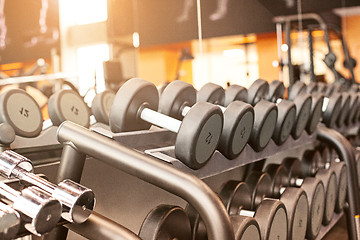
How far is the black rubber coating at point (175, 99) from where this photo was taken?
3.86 ft

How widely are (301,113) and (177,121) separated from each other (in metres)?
0.84

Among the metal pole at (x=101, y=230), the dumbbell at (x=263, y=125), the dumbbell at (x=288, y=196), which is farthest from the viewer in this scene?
the dumbbell at (x=288, y=196)

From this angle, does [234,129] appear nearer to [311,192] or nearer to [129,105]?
[129,105]

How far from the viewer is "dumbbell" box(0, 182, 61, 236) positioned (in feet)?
2.23

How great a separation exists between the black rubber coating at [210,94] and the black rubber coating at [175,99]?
0.27 meters

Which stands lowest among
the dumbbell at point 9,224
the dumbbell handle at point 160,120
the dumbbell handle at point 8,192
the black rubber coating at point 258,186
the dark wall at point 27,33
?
the black rubber coating at point 258,186

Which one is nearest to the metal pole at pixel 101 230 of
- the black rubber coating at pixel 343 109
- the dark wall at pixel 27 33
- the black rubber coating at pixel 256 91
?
the black rubber coating at pixel 256 91

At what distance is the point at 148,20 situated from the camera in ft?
7.25

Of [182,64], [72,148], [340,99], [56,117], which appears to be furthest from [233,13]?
[72,148]

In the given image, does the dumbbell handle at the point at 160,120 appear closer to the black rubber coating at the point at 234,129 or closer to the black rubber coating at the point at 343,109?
the black rubber coating at the point at 234,129

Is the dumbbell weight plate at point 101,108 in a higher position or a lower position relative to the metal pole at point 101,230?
higher

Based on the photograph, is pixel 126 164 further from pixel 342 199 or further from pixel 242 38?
pixel 242 38

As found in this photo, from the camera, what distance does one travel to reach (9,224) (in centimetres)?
68

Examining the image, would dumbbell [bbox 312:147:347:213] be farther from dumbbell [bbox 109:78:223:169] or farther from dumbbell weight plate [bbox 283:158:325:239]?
dumbbell [bbox 109:78:223:169]
